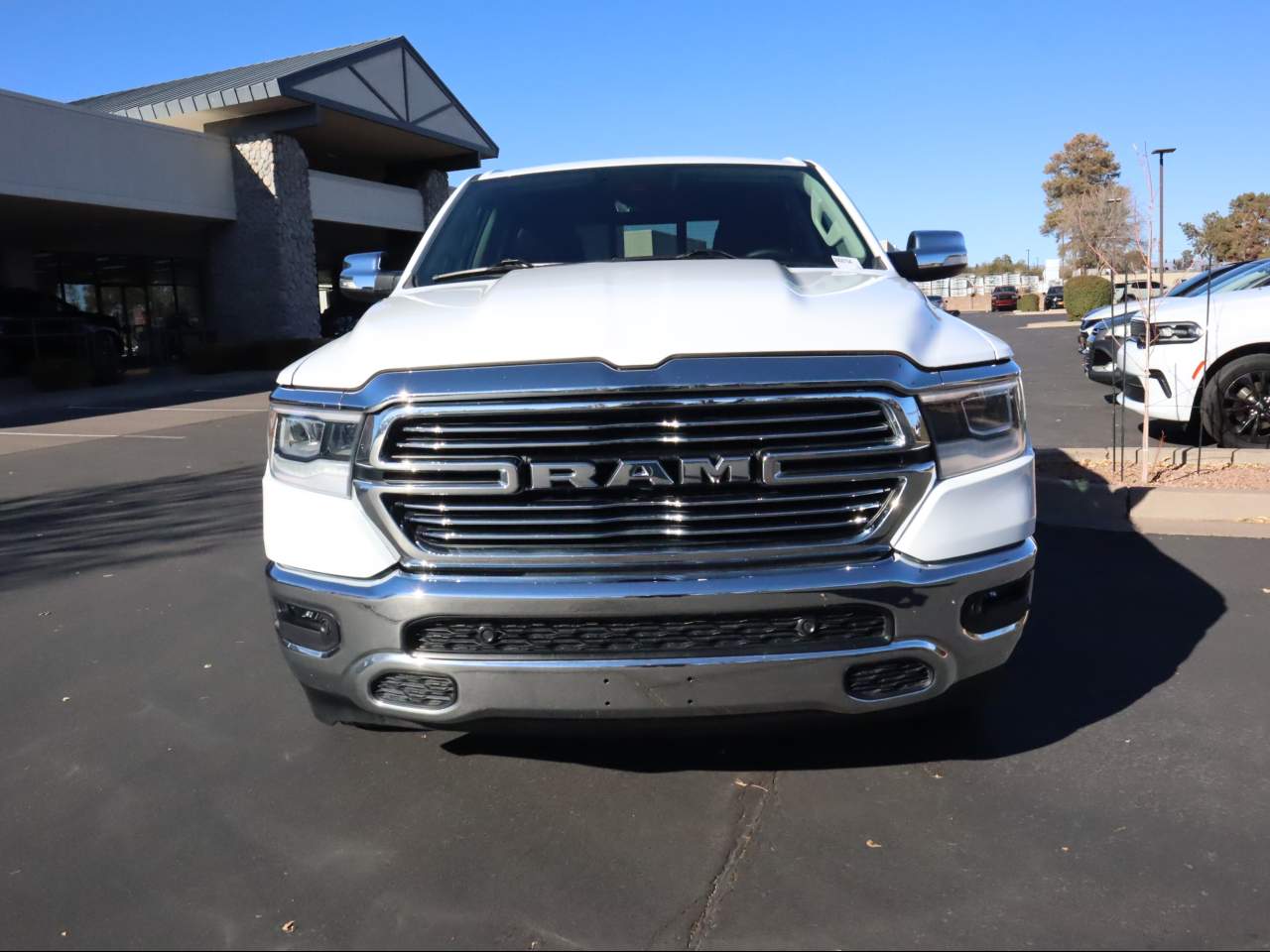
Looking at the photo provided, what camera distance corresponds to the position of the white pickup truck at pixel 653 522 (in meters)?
2.52

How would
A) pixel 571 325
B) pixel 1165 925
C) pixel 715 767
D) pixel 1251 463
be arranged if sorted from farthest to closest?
pixel 1251 463 < pixel 715 767 < pixel 571 325 < pixel 1165 925

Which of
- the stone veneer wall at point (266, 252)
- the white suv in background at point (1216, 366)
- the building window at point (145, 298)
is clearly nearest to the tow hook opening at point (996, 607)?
the white suv in background at point (1216, 366)

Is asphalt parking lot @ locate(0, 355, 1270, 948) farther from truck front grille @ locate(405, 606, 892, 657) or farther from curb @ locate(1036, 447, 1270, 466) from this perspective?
curb @ locate(1036, 447, 1270, 466)

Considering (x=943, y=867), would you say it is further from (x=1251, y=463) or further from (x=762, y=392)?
(x=1251, y=463)

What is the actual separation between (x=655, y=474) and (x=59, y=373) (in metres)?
21.2

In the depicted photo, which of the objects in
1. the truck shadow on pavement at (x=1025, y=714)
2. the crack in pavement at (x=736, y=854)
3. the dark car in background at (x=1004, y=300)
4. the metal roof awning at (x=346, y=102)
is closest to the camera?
the crack in pavement at (x=736, y=854)

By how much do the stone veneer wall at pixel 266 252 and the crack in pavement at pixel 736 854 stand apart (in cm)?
2401

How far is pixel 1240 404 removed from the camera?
812cm

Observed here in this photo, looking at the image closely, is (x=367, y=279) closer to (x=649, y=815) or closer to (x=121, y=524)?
(x=649, y=815)

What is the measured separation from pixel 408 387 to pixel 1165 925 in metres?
2.17

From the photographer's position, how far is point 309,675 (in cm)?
277

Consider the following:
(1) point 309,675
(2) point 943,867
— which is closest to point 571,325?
(1) point 309,675

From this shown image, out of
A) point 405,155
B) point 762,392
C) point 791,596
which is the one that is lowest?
point 791,596

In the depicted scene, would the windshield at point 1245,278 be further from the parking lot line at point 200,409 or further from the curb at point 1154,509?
the parking lot line at point 200,409
